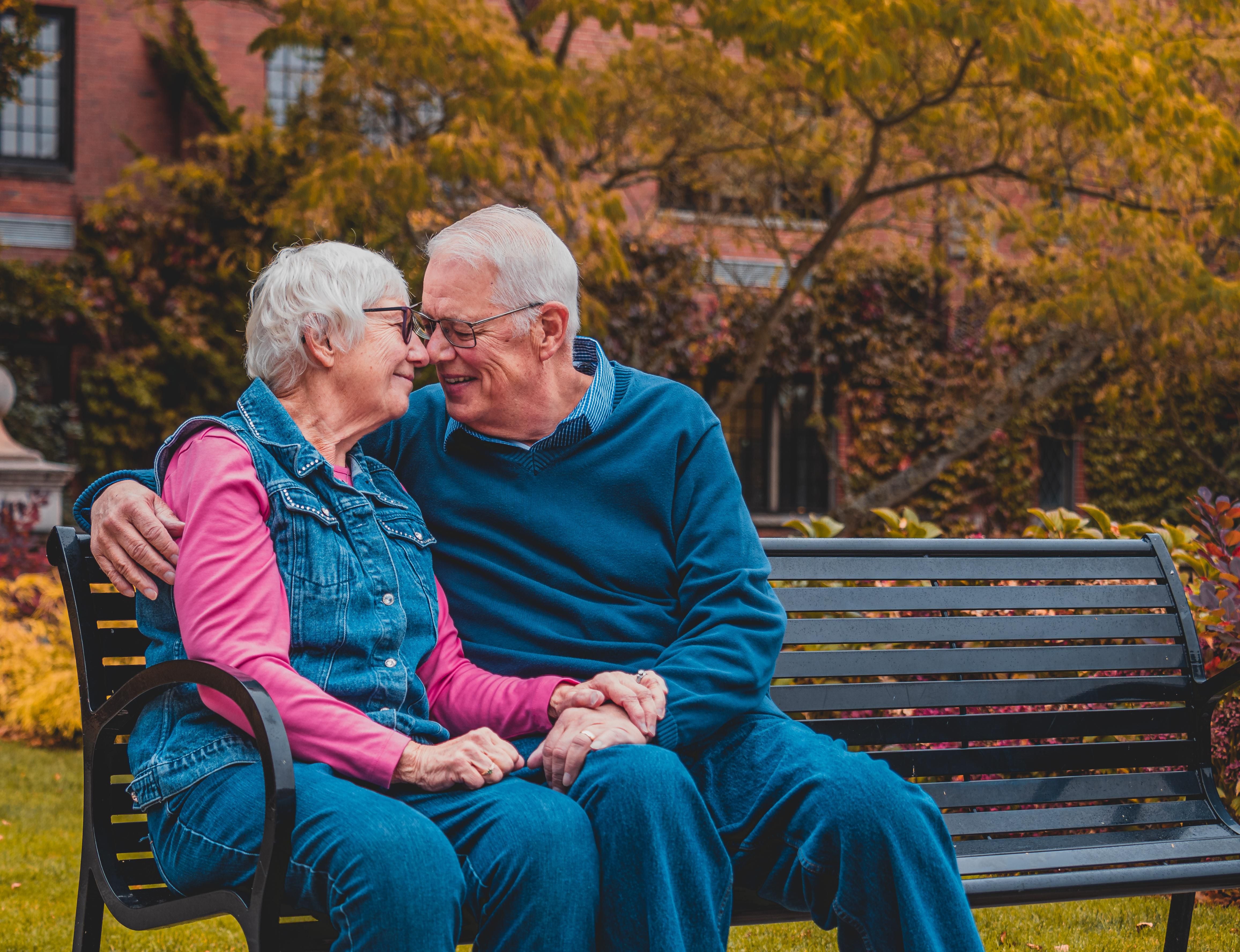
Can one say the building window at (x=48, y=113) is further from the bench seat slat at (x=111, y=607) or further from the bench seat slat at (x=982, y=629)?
the bench seat slat at (x=982, y=629)

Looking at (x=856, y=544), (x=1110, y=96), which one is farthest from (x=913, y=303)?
(x=856, y=544)

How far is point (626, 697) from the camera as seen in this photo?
2197 mm

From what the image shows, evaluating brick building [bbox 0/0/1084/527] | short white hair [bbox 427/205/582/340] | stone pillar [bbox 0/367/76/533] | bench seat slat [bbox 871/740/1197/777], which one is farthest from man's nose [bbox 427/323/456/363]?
brick building [bbox 0/0/1084/527]

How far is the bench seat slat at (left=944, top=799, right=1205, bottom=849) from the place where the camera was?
2762 mm

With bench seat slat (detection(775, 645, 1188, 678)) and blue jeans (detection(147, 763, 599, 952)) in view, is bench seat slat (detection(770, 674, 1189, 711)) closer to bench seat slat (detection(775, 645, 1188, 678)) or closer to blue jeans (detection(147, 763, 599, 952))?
bench seat slat (detection(775, 645, 1188, 678))

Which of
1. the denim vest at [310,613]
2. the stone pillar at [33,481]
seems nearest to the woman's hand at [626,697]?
the denim vest at [310,613]

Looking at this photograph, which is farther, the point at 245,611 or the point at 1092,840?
the point at 1092,840

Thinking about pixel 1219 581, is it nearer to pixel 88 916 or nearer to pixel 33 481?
pixel 88 916

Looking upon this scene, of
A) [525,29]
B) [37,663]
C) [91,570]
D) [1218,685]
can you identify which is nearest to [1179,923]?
[1218,685]

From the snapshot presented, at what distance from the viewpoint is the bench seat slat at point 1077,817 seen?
276cm

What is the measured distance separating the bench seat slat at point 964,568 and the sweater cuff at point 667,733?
1.99ft

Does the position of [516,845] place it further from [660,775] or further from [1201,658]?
[1201,658]

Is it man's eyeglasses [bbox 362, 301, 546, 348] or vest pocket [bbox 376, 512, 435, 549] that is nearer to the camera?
vest pocket [bbox 376, 512, 435, 549]

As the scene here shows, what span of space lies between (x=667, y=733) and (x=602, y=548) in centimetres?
42
